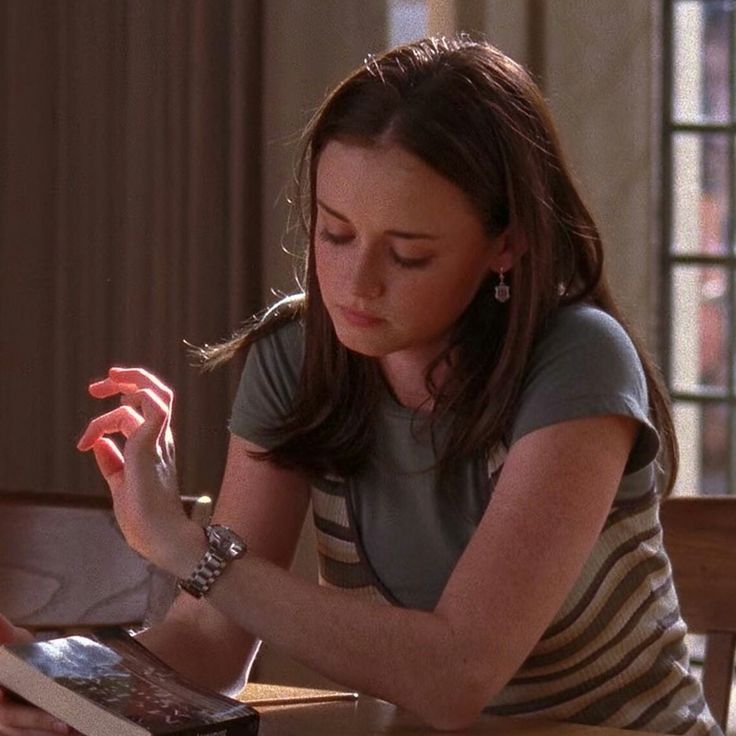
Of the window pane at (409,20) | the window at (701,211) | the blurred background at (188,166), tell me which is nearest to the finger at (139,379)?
the blurred background at (188,166)

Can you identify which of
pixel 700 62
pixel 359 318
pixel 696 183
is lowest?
pixel 359 318

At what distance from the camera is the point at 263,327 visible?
2.00m

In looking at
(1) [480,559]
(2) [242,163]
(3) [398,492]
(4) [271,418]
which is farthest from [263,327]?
(2) [242,163]

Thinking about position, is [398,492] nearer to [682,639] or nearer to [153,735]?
[682,639]

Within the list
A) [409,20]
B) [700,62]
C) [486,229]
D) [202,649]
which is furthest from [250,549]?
[700,62]

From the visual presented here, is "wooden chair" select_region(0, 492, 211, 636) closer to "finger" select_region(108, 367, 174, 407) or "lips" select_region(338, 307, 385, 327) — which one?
"finger" select_region(108, 367, 174, 407)

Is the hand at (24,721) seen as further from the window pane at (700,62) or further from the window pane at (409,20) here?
the window pane at (700,62)

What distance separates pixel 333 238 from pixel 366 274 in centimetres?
7

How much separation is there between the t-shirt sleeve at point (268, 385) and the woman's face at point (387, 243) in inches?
10.3

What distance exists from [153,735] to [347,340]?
0.51m

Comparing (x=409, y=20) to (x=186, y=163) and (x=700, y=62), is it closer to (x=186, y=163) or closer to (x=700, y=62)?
(x=186, y=163)

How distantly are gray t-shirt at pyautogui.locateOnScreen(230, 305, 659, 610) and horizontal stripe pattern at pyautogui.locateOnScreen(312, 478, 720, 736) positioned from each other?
0.03 m

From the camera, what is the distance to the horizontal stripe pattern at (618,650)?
179 cm

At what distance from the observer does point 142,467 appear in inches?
65.9
